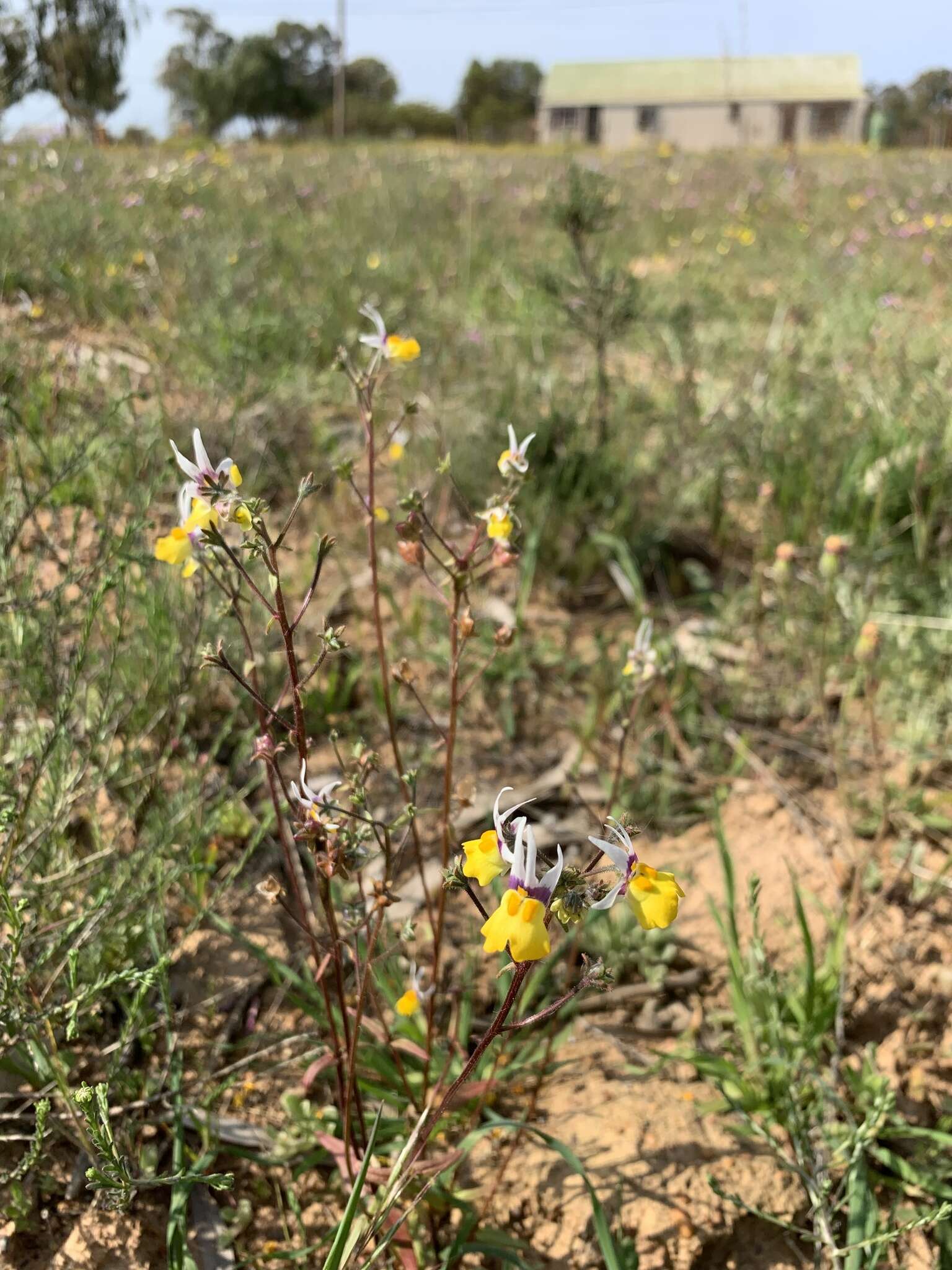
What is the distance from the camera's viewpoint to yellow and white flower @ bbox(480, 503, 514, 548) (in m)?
1.36

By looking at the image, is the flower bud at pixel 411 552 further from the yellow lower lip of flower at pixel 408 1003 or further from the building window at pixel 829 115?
the building window at pixel 829 115

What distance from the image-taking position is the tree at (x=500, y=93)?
160ft

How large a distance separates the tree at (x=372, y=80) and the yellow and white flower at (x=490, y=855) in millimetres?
62634

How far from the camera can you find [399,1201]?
151 centimetres

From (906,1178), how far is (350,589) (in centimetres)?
206

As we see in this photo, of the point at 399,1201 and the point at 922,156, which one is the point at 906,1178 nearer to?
the point at 399,1201

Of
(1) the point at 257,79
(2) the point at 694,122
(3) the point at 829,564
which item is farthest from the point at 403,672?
(1) the point at 257,79

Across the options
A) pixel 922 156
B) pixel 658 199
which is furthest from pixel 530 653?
pixel 922 156

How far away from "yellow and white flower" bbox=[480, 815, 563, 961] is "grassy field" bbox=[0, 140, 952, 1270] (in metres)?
0.04

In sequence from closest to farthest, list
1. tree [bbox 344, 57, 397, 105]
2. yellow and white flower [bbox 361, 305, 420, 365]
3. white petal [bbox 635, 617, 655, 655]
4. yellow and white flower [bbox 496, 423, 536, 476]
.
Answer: yellow and white flower [bbox 496, 423, 536, 476] < yellow and white flower [bbox 361, 305, 420, 365] < white petal [bbox 635, 617, 655, 655] < tree [bbox 344, 57, 397, 105]

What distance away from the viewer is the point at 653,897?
3.26 feet

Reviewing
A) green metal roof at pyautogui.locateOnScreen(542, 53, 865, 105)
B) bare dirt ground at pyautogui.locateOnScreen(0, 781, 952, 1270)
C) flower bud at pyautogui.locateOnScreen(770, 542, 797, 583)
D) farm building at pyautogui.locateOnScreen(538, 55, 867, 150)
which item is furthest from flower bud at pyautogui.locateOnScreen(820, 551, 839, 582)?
green metal roof at pyautogui.locateOnScreen(542, 53, 865, 105)

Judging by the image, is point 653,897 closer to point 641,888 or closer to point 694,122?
point 641,888

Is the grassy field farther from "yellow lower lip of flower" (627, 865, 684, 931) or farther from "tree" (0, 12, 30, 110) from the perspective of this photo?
"tree" (0, 12, 30, 110)
